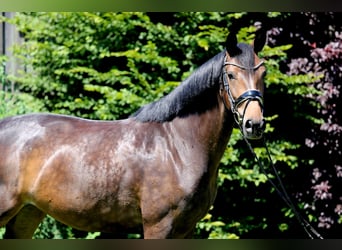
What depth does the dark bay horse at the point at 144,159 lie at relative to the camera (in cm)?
263

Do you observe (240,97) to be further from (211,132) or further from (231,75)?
(211,132)

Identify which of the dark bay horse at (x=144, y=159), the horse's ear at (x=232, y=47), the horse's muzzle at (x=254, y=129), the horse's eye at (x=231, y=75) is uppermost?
the horse's ear at (x=232, y=47)

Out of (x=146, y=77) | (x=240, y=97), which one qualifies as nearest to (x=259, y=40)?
(x=240, y=97)

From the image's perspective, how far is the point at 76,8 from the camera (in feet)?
1.73

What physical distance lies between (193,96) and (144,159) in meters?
0.43

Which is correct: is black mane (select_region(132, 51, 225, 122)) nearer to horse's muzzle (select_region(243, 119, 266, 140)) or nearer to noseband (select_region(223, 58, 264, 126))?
noseband (select_region(223, 58, 264, 126))

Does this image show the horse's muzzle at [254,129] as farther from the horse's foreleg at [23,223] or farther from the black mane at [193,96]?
the horse's foreleg at [23,223]

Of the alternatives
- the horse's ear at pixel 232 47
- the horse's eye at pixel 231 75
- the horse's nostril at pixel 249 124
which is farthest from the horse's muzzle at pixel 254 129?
the horse's ear at pixel 232 47

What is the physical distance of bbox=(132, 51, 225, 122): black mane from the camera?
2.69 m

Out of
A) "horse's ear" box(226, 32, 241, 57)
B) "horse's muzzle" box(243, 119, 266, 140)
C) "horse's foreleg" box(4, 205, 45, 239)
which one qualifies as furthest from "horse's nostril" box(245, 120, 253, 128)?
"horse's foreleg" box(4, 205, 45, 239)

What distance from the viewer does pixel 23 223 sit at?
3.15 meters

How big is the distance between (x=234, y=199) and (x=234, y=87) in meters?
3.19

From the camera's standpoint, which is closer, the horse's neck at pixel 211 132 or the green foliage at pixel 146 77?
the horse's neck at pixel 211 132

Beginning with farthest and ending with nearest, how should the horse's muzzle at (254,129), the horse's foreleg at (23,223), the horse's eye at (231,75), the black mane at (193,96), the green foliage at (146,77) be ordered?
the green foliage at (146,77) → the horse's foreleg at (23,223) → the black mane at (193,96) → the horse's eye at (231,75) → the horse's muzzle at (254,129)
